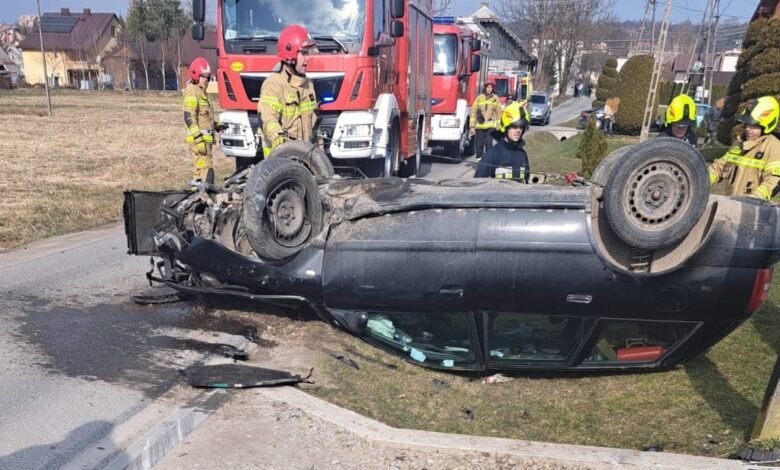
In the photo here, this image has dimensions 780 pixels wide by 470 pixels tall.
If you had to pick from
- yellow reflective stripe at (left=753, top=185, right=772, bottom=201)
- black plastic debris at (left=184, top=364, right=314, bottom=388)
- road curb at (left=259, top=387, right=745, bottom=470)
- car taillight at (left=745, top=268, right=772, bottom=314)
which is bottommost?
black plastic debris at (left=184, top=364, right=314, bottom=388)

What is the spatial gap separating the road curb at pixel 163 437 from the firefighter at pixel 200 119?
5491mm

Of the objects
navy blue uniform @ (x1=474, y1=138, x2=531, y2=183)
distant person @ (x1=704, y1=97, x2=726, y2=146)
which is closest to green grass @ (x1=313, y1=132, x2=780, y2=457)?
navy blue uniform @ (x1=474, y1=138, x2=531, y2=183)

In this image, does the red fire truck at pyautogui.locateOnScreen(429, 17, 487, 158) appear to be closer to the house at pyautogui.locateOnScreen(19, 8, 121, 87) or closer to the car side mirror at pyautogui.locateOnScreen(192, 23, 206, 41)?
the car side mirror at pyautogui.locateOnScreen(192, 23, 206, 41)

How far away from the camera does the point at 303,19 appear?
8141 mm

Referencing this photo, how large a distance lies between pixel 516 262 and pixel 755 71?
45.9ft

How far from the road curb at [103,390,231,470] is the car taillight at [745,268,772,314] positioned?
119 inches

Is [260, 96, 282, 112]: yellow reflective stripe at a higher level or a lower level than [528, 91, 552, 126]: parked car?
higher

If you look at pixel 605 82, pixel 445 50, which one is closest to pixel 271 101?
pixel 445 50

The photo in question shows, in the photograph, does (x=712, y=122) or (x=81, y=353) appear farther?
(x=712, y=122)

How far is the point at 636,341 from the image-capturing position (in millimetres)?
4250

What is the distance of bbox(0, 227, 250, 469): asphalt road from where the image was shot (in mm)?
3466

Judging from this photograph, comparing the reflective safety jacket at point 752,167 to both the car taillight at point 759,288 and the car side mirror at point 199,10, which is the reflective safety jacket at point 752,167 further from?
the car side mirror at point 199,10

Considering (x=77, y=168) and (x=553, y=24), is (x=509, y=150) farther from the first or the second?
(x=553, y=24)

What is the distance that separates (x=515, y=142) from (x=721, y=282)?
8.14 feet
